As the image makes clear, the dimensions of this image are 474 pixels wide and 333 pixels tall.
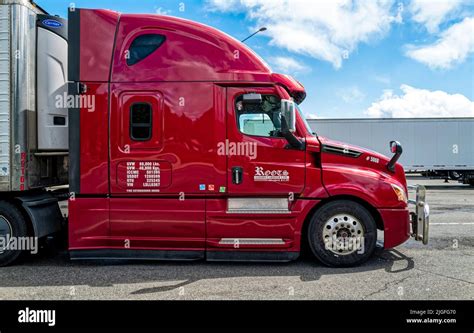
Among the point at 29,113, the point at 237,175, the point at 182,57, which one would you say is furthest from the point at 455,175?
the point at 29,113

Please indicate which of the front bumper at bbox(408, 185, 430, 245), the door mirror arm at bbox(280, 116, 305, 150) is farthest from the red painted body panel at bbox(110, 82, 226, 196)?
the front bumper at bbox(408, 185, 430, 245)

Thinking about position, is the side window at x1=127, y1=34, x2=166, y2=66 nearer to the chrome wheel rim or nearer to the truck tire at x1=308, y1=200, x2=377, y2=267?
the truck tire at x1=308, y1=200, x2=377, y2=267

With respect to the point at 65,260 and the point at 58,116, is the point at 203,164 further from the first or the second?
the point at 65,260

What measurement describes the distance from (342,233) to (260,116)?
1.99 meters

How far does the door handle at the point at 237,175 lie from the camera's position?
4.99 metres

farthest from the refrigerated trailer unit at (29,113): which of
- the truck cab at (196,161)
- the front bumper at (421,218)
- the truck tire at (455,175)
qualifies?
the truck tire at (455,175)

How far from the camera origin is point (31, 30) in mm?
5043

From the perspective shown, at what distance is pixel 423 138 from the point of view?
1950 centimetres

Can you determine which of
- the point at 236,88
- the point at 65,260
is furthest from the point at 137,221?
the point at 236,88

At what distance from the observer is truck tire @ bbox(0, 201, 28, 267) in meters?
5.06

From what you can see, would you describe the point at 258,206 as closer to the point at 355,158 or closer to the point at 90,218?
the point at 355,158

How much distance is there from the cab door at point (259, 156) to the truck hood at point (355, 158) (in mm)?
386

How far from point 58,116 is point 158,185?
1864 mm
